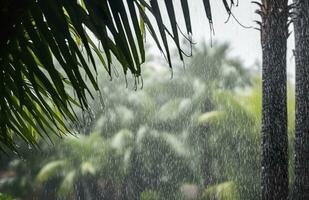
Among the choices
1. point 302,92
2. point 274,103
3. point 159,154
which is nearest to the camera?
point 274,103

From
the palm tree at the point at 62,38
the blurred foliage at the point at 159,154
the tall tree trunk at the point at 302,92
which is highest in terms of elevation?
the palm tree at the point at 62,38

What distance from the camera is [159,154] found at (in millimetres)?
12781

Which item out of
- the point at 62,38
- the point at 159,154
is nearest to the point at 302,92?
the point at 62,38

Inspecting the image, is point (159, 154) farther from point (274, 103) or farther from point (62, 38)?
point (62, 38)

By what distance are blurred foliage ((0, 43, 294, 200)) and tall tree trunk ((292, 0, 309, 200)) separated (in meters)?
4.53

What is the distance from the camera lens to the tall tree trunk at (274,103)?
18.4ft

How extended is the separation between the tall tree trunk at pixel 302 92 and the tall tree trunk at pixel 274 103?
2.66 ft

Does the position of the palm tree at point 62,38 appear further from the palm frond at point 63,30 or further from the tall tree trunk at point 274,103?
the tall tree trunk at point 274,103

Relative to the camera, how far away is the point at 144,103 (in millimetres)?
13758

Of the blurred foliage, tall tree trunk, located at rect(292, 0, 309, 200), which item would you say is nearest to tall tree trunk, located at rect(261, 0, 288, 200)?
tall tree trunk, located at rect(292, 0, 309, 200)

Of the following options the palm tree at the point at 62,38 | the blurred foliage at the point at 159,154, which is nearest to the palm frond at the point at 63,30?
the palm tree at the point at 62,38

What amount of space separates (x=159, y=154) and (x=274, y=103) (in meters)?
7.28

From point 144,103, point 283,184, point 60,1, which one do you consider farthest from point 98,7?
point 144,103

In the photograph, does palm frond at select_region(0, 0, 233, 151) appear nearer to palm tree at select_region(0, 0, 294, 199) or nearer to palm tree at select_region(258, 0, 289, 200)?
palm tree at select_region(0, 0, 294, 199)
